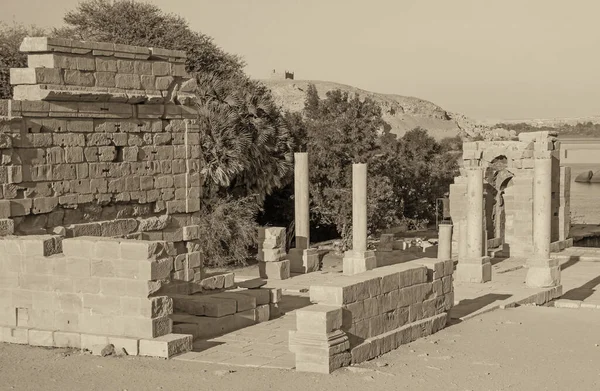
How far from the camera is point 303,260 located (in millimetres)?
22875

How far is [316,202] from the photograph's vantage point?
30.1 m

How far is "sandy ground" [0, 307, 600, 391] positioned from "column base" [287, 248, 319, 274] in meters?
8.85

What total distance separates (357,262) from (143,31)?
13.4 metres

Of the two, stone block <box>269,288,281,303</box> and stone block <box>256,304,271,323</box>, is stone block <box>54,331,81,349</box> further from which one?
stone block <box>269,288,281,303</box>

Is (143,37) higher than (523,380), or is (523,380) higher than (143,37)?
Result: (143,37)

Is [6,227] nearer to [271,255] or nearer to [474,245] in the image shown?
[271,255]

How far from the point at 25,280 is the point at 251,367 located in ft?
12.0

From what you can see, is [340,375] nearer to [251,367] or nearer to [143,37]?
[251,367]

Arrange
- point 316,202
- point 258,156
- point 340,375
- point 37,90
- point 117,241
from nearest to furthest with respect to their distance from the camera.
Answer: point 340,375 → point 117,241 → point 37,90 → point 258,156 → point 316,202

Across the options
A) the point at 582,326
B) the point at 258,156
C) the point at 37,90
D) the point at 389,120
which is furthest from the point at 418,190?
the point at 389,120

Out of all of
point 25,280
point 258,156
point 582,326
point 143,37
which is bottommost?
point 582,326

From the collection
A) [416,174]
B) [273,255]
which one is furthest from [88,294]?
[416,174]

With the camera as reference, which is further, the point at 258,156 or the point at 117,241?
the point at 258,156

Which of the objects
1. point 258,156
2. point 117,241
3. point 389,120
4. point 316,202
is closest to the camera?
point 117,241
